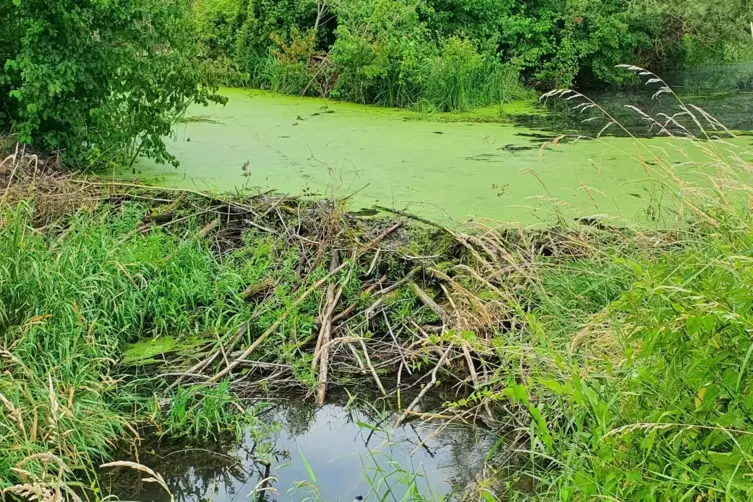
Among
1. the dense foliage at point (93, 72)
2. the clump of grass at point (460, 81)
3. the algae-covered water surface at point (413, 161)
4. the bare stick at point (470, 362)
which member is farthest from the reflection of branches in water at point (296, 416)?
the clump of grass at point (460, 81)

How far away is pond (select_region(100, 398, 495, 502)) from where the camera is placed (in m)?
2.10

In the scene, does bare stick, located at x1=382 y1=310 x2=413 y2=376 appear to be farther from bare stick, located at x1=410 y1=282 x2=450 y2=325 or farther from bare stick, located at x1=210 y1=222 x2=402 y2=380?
bare stick, located at x1=210 y1=222 x2=402 y2=380

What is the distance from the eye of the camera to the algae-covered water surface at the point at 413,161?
12.7 ft

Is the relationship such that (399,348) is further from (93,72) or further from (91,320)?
(93,72)

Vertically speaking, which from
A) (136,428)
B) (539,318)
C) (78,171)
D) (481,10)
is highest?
(481,10)

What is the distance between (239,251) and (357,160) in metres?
1.72

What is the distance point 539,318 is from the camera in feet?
8.41

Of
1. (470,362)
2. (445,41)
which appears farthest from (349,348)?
(445,41)

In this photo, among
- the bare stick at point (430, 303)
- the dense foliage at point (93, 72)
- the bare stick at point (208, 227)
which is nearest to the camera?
the bare stick at point (430, 303)

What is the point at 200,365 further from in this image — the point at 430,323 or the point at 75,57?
the point at 75,57

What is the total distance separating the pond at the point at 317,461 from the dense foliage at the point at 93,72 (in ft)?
7.35

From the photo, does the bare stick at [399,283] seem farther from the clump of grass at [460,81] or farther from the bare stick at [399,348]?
the clump of grass at [460,81]

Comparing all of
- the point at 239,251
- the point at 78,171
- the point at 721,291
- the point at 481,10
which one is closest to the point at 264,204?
the point at 239,251

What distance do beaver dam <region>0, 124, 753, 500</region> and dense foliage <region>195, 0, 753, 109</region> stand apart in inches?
135
